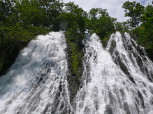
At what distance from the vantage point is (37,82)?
471 inches

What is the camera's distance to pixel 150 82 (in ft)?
39.8

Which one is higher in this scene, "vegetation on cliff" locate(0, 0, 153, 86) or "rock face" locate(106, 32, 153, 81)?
"vegetation on cliff" locate(0, 0, 153, 86)

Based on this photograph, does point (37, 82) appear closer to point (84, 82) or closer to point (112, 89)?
point (84, 82)

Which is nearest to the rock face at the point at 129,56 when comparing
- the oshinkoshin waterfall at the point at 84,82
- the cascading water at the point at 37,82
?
the oshinkoshin waterfall at the point at 84,82

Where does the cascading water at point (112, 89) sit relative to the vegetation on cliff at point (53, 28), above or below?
below

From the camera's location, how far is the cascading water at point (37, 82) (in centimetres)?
991

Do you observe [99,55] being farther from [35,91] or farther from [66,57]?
[35,91]

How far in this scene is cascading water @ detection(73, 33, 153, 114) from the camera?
31.9 feet

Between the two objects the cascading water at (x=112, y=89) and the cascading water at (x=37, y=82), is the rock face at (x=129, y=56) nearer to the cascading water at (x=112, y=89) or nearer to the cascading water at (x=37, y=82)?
the cascading water at (x=112, y=89)

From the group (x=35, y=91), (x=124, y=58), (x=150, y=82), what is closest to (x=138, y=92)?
(x=150, y=82)

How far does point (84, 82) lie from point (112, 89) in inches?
90.3

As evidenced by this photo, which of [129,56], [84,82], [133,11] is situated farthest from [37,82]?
[133,11]

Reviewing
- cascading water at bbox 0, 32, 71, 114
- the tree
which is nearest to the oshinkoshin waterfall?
cascading water at bbox 0, 32, 71, 114

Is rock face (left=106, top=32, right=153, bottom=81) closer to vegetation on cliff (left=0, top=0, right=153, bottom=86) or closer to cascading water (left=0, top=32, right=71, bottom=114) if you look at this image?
vegetation on cliff (left=0, top=0, right=153, bottom=86)
